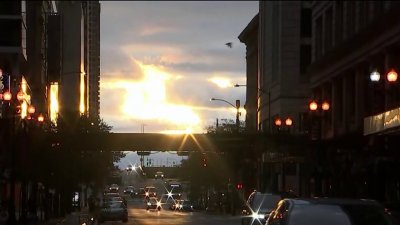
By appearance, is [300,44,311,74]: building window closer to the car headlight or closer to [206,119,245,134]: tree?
[206,119,245,134]: tree

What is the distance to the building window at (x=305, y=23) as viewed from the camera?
317 ft

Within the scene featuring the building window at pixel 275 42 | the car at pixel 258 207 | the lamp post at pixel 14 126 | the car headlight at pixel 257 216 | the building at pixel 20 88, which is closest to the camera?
the car headlight at pixel 257 216

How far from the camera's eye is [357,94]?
217 feet

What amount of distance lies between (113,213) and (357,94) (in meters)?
21.5

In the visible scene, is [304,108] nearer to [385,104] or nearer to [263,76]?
[263,76]

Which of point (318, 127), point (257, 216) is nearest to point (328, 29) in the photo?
point (318, 127)

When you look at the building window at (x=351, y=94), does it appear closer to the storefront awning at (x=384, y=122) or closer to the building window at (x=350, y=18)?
the building window at (x=350, y=18)

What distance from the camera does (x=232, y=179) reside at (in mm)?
99125

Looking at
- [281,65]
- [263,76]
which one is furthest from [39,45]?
[263,76]

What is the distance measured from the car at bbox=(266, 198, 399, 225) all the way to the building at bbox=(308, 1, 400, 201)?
71.9 feet

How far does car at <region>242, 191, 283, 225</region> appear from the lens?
27.3m

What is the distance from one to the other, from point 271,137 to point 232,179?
2982cm

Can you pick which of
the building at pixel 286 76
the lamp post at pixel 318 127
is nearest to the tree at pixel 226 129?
the building at pixel 286 76

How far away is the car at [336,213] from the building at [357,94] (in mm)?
21926
